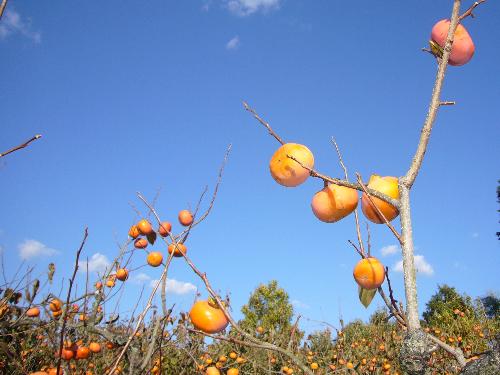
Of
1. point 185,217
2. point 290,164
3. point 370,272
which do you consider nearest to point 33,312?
point 185,217

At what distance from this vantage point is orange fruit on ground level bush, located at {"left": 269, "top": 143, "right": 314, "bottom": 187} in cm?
125

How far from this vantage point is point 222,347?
6.13 metres

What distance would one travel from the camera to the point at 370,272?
1.17 metres

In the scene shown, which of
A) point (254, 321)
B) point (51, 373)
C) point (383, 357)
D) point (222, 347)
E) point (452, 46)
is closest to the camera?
point (452, 46)

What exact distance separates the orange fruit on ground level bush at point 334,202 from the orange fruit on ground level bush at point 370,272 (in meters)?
0.18

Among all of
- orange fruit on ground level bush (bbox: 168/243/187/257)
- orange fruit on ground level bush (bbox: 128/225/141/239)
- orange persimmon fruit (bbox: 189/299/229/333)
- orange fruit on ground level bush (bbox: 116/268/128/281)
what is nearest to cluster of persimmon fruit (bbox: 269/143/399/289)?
orange fruit on ground level bush (bbox: 168/243/187/257)

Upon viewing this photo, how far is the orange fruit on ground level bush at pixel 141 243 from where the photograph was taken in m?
4.39

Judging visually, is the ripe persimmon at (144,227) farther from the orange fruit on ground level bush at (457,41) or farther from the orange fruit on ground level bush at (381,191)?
the orange fruit on ground level bush at (457,41)

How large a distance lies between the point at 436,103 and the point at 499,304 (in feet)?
122

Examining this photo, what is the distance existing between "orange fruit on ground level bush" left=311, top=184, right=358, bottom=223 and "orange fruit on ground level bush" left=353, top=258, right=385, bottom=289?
18 centimetres

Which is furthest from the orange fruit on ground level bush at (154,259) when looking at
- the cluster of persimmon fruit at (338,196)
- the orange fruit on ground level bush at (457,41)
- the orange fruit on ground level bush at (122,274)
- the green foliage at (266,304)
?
the green foliage at (266,304)

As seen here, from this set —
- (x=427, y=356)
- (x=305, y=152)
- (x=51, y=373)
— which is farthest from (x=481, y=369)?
(x=51, y=373)

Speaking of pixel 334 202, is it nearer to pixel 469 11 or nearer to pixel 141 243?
pixel 469 11

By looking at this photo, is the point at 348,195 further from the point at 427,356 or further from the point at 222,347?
the point at 222,347
